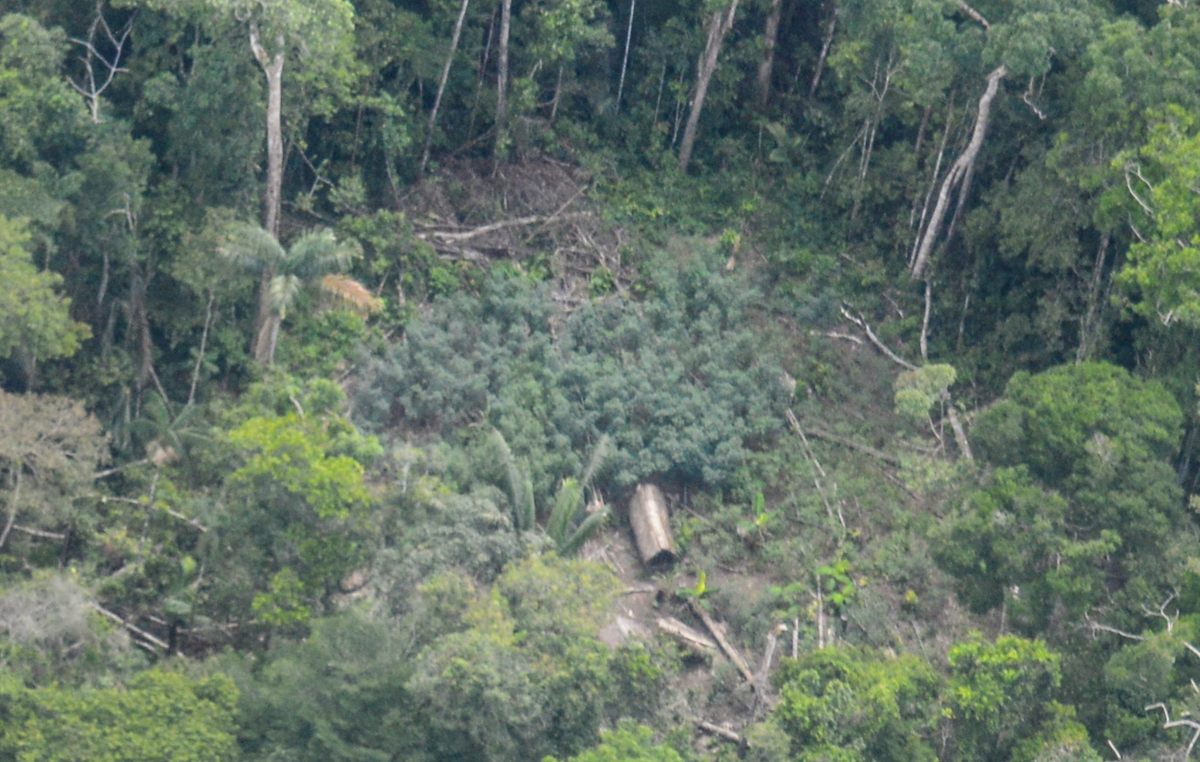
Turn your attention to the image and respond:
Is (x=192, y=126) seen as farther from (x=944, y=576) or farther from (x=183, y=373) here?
(x=944, y=576)

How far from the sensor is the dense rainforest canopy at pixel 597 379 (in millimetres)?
19547

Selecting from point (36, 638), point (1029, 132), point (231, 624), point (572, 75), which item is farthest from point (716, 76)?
point (36, 638)

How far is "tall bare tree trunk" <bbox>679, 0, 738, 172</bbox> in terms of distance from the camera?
95.8 feet

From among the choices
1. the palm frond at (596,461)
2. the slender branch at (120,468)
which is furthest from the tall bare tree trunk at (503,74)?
the slender branch at (120,468)

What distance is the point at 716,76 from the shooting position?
99.0 feet

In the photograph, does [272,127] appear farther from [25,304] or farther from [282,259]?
[25,304]

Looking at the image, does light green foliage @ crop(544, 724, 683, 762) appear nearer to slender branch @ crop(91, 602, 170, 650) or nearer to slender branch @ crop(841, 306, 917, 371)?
slender branch @ crop(91, 602, 170, 650)

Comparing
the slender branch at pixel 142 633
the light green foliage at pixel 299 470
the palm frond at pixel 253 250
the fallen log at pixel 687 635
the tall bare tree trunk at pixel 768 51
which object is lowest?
the slender branch at pixel 142 633

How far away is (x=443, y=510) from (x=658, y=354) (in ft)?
19.7

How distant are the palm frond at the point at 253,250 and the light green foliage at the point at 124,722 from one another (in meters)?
6.39

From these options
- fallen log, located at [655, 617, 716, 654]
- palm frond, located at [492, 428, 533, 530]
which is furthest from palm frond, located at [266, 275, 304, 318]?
fallen log, located at [655, 617, 716, 654]

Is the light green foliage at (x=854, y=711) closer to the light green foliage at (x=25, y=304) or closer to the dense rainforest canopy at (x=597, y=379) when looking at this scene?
the dense rainforest canopy at (x=597, y=379)

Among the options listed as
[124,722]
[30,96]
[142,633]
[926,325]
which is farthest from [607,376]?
[124,722]

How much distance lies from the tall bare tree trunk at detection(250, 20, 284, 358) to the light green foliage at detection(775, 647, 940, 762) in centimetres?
963
